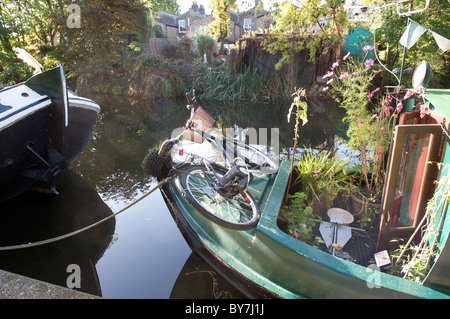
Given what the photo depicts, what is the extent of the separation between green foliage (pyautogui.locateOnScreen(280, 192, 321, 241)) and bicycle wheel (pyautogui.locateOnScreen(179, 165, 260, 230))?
0.38 meters

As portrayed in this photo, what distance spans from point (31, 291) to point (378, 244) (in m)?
2.74

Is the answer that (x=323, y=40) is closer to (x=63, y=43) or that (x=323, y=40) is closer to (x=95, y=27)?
(x=95, y=27)

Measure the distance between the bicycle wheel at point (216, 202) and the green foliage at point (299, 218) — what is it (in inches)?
14.8

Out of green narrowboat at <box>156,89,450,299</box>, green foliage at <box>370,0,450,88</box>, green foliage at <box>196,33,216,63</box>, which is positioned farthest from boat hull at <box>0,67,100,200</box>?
green foliage at <box>196,33,216,63</box>

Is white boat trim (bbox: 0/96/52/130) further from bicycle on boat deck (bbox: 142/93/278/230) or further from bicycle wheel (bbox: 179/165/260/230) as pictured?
bicycle wheel (bbox: 179/165/260/230)

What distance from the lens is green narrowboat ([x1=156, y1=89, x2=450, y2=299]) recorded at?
1.95 meters

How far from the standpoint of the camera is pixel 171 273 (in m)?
3.21

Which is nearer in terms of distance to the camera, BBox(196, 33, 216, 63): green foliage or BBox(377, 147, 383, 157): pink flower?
BBox(377, 147, 383, 157): pink flower

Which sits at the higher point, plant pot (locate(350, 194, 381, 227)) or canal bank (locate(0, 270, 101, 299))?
canal bank (locate(0, 270, 101, 299))

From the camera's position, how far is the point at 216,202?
298 cm

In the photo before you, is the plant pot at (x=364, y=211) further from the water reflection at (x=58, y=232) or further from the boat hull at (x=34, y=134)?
the boat hull at (x=34, y=134)

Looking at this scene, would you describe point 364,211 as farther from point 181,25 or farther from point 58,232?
point 181,25

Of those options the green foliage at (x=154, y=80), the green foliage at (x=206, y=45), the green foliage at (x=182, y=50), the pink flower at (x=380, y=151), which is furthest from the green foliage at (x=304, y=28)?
the pink flower at (x=380, y=151)

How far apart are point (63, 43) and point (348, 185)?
1696 cm
